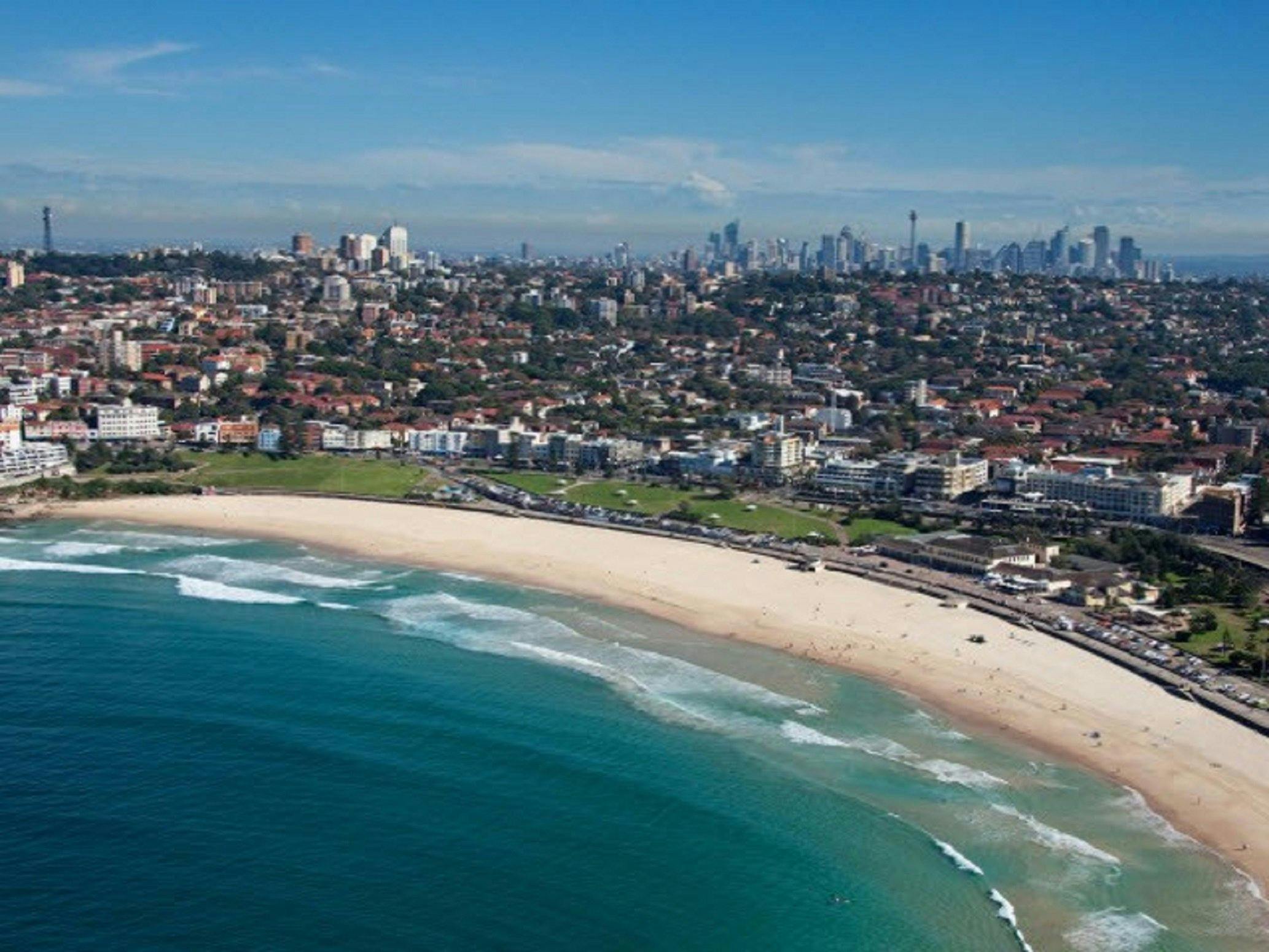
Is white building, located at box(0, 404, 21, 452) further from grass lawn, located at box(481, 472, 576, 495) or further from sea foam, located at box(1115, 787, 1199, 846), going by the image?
sea foam, located at box(1115, 787, 1199, 846)

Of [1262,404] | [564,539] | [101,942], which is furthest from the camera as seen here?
[1262,404]

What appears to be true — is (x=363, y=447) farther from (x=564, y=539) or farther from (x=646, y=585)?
(x=646, y=585)

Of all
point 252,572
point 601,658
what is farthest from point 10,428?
point 601,658

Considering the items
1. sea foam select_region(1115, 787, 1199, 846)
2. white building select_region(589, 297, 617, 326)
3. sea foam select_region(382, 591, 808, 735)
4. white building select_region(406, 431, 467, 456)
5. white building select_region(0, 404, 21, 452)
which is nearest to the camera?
sea foam select_region(1115, 787, 1199, 846)

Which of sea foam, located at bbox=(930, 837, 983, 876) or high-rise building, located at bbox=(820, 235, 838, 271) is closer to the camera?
sea foam, located at bbox=(930, 837, 983, 876)

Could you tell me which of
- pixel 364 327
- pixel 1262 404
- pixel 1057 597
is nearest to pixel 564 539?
pixel 1057 597

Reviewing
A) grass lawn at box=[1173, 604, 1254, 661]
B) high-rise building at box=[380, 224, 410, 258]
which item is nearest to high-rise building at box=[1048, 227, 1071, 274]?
high-rise building at box=[380, 224, 410, 258]

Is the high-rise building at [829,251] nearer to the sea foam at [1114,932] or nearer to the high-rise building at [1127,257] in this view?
the high-rise building at [1127,257]
